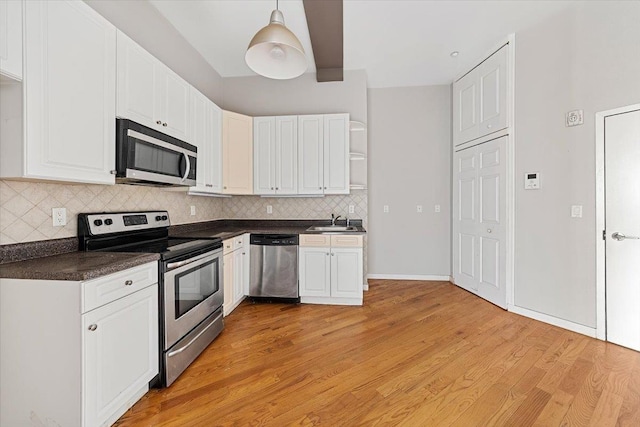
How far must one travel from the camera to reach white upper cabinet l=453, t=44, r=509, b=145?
3.55 meters

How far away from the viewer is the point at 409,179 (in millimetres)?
4852

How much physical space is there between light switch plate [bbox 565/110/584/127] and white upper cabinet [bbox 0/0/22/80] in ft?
13.6

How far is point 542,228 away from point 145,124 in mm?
3901

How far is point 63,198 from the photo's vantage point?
1.96 m

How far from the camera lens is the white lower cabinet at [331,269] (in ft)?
11.8

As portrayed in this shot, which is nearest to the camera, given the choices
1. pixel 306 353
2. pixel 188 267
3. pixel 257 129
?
pixel 188 267

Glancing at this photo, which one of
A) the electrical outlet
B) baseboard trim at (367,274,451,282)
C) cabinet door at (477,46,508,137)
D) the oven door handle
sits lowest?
baseboard trim at (367,274,451,282)

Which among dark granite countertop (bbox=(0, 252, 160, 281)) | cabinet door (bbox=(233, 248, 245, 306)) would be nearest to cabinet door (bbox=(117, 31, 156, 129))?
dark granite countertop (bbox=(0, 252, 160, 281))

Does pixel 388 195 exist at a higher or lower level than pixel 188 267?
higher

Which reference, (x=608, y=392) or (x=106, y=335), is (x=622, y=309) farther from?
(x=106, y=335)

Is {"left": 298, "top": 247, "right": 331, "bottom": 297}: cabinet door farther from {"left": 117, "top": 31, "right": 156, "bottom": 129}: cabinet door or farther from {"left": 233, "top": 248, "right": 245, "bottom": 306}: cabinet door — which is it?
{"left": 117, "top": 31, "right": 156, "bottom": 129}: cabinet door

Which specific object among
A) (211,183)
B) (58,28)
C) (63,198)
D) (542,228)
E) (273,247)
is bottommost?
(273,247)

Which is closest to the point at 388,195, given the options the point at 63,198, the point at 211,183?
the point at 211,183

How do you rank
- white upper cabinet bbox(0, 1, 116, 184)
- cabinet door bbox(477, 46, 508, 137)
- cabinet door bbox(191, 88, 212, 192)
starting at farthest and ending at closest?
cabinet door bbox(477, 46, 508, 137), cabinet door bbox(191, 88, 212, 192), white upper cabinet bbox(0, 1, 116, 184)
